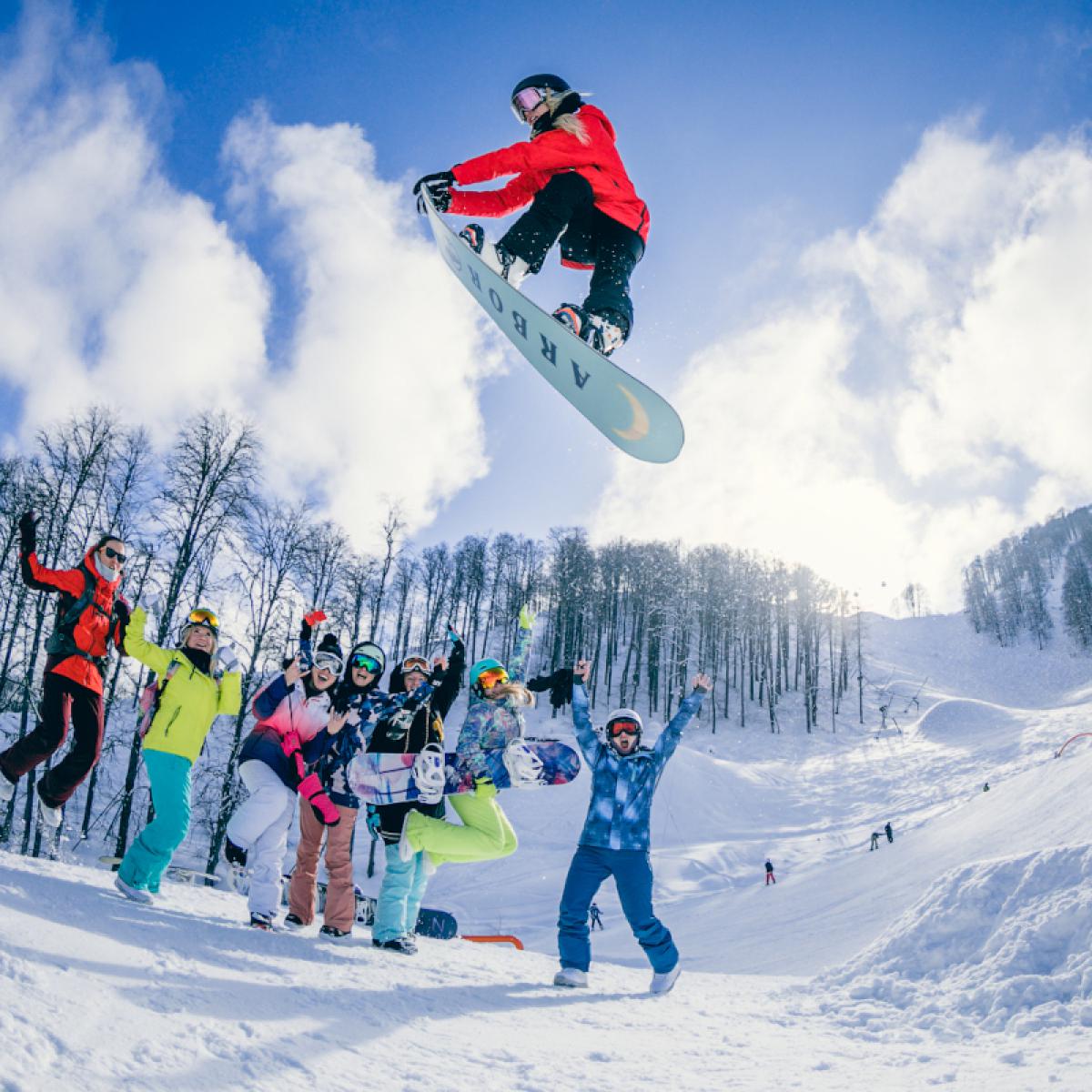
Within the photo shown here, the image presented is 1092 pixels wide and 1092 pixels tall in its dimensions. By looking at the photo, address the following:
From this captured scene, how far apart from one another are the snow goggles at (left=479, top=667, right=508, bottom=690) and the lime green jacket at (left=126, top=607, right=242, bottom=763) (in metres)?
1.47

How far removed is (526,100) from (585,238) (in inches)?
34.7

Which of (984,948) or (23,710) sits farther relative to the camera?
(23,710)

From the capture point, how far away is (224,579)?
49.9 ft

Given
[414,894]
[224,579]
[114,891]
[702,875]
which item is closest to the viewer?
[114,891]

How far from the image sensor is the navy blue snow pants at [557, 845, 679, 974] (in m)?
4.04

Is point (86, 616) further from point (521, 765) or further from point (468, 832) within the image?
point (521, 765)

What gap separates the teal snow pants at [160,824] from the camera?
372 cm

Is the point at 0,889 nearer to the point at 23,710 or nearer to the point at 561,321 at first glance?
the point at 561,321

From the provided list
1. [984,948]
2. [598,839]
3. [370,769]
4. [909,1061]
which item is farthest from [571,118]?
[984,948]

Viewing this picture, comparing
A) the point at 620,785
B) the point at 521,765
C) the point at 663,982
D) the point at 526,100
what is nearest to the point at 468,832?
the point at 521,765

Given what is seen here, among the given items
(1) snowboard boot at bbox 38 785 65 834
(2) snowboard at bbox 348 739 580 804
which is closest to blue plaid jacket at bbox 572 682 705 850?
(2) snowboard at bbox 348 739 580 804

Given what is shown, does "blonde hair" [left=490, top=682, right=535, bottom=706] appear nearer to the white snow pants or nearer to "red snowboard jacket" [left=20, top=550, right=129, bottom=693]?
the white snow pants

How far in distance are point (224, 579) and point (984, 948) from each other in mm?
15001

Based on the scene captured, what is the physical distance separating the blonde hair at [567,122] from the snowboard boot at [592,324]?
3.14 feet
